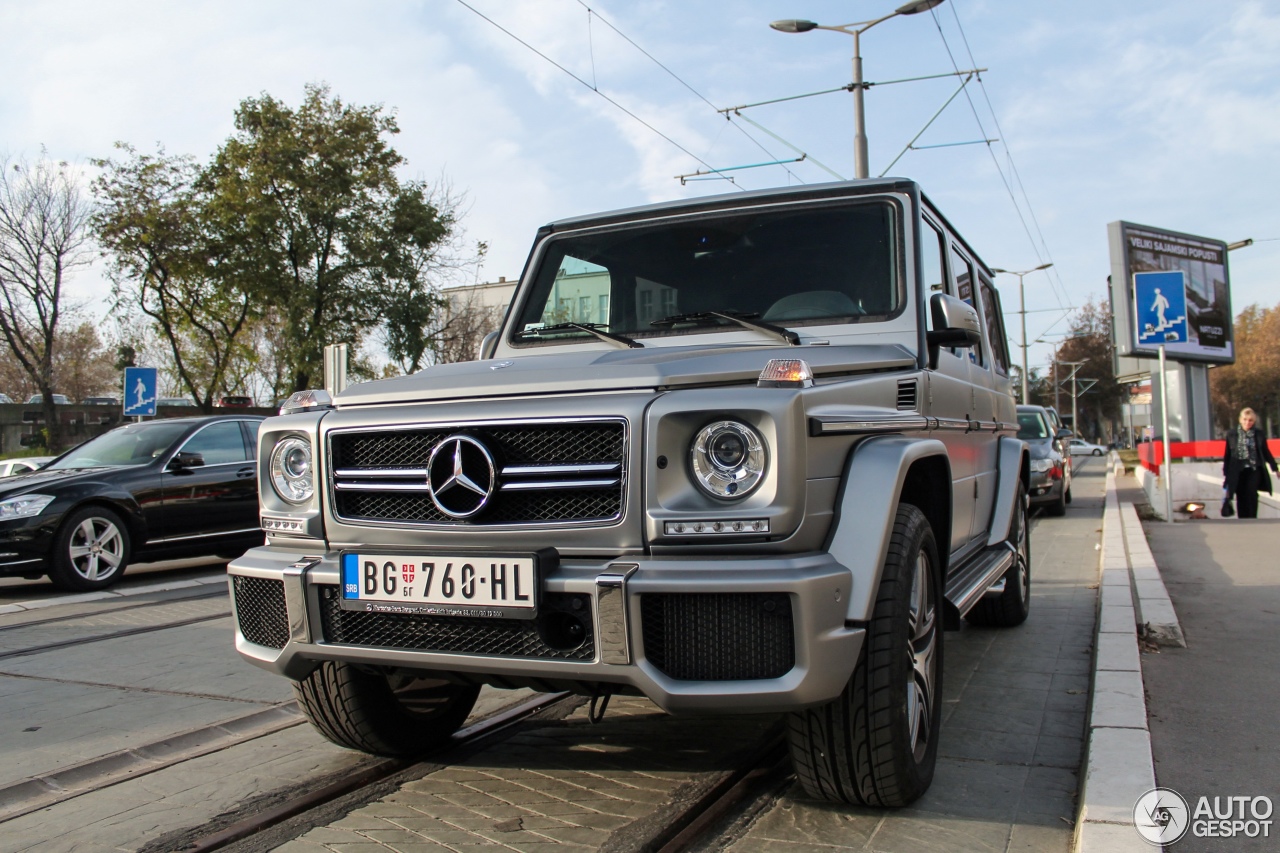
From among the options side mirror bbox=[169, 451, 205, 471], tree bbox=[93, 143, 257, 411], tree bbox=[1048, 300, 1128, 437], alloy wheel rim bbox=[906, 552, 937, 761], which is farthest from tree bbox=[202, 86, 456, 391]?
tree bbox=[1048, 300, 1128, 437]

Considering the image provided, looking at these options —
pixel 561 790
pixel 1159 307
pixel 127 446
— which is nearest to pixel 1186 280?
pixel 1159 307

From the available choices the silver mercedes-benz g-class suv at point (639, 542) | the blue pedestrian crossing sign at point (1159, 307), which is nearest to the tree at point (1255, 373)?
the blue pedestrian crossing sign at point (1159, 307)

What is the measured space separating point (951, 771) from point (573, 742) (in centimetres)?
142

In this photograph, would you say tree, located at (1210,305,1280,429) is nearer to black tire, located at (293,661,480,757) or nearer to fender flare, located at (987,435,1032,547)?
Answer: fender flare, located at (987,435,1032,547)

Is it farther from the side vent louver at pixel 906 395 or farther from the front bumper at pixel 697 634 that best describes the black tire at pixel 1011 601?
the front bumper at pixel 697 634

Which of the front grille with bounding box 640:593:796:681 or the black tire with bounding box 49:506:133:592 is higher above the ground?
the front grille with bounding box 640:593:796:681

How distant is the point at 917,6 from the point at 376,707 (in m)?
14.5

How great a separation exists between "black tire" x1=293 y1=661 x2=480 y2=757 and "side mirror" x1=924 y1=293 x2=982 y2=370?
83.7 inches

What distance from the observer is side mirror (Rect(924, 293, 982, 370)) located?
3.86 m

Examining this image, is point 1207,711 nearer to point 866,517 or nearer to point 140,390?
point 866,517

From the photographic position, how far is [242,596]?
331 centimetres

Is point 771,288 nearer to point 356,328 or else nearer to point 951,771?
point 951,771

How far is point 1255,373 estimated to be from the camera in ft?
188

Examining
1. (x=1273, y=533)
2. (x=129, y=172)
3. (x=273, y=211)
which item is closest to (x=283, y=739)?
(x=1273, y=533)
